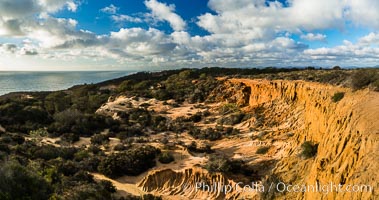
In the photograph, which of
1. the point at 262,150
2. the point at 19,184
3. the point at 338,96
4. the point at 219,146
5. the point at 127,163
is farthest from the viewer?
the point at 219,146

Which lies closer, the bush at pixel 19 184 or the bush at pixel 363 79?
the bush at pixel 19 184

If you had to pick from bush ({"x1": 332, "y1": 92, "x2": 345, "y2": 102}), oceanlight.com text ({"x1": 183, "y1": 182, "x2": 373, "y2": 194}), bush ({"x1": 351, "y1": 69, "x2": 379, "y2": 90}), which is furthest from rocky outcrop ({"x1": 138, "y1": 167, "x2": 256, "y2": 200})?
bush ({"x1": 351, "y1": 69, "x2": 379, "y2": 90})

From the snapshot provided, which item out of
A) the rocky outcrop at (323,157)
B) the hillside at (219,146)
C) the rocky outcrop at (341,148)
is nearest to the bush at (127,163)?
the hillside at (219,146)

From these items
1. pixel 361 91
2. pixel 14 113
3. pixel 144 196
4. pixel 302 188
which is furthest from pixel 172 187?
pixel 14 113

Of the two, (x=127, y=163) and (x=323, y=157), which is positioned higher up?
(x=323, y=157)

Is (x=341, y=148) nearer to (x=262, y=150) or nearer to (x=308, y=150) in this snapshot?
(x=308, y=150)

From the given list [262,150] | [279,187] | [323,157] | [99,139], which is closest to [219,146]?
[262,150]

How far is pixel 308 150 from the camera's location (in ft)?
48.9

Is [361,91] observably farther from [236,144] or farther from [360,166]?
[236,144]

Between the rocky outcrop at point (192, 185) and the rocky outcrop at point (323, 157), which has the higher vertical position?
the rocky outcrop at point (323, 157)

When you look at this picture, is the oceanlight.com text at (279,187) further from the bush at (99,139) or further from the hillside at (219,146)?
the bush at (99,139)

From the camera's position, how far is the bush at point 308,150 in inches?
582

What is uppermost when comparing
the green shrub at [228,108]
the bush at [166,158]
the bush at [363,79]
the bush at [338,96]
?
the bush at [363,79]

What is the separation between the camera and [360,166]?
9.43 m
